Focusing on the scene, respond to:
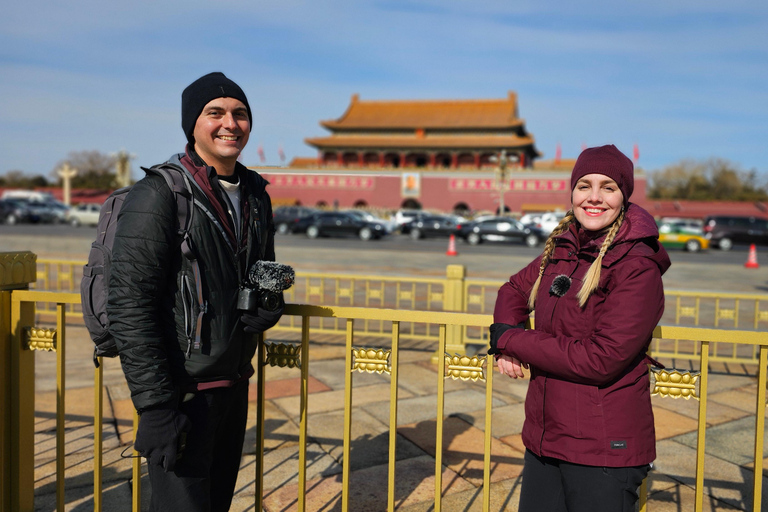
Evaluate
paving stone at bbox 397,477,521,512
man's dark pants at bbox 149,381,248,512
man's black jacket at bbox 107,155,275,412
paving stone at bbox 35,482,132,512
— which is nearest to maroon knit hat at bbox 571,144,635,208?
man's black jacket at bbox 107,155,275,412

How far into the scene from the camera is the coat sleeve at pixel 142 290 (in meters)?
1.73

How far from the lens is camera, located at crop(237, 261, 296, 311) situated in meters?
1.92

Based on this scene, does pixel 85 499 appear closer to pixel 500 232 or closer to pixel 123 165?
pixel 500 232

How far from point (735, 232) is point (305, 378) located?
28.5 metres

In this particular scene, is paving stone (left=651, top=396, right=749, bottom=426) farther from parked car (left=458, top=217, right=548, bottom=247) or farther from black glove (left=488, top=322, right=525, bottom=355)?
parked car (left=458, top=217, right=548, bottom=247)

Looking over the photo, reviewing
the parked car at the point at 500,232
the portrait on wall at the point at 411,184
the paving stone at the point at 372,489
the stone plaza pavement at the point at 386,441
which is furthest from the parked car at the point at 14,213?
the paving stone at the point at 372,489

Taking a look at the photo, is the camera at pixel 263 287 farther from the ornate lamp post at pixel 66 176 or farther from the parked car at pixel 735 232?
the ornate lamp post at pixel 66 176

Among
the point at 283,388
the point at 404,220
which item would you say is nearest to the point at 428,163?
the point at 404,220

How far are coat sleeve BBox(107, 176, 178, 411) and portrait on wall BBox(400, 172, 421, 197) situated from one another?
137ft

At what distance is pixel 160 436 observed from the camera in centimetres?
175

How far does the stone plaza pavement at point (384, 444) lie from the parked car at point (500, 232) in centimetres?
1994

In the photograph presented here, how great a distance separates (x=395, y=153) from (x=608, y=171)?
1788 inches

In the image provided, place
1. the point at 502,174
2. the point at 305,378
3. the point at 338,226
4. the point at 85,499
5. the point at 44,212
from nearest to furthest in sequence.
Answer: the point at 305,378 < the point at 85,499 < the point at 338,226 < the point at 44,212 < the point at 502,174

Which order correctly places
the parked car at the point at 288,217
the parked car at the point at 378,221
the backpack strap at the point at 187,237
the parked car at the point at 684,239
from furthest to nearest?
the parked car at the point at 288,217 < the parked car at the point at 378,221 < the parked car at the point at 684,239 < the backpack strap at the point at 187,237
